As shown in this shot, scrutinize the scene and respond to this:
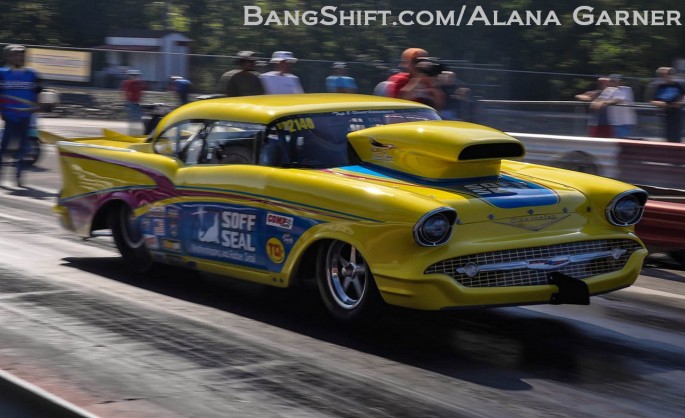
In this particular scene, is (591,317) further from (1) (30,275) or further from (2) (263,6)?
(2) (263,6)

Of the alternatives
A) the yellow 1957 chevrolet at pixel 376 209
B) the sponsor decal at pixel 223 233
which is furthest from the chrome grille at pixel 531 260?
the sponsor decal at pixel 223 233

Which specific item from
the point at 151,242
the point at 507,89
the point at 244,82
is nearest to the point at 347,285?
the point at 151,242

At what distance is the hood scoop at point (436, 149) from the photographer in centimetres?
648

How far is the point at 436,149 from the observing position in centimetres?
648

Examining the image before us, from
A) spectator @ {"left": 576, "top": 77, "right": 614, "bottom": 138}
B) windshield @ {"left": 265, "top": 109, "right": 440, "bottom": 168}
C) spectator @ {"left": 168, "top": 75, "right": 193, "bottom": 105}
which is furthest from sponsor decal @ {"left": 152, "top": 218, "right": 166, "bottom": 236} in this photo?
spectator @ {"left": 168, "top": 75, "right": 193, "bottom": 105}

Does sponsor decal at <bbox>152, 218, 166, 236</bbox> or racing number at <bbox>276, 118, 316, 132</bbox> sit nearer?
racing number at <bbox>276, 118, 316, 132</bbox>

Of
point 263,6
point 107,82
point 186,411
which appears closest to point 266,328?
point 186,411

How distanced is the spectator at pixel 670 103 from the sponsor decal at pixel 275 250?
383 inches

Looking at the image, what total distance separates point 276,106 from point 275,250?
1.10m

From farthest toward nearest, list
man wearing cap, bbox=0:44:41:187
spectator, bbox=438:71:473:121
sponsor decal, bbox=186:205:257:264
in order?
man wearing cap, bbox=0:44:41:187
spectator, bbox=438:71:473:121
sponsor decal, bbox=186:205:257:264

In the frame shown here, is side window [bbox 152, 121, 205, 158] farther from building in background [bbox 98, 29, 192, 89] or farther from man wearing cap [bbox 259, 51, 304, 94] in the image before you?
building in background [bbox 98, 29, 192, 89]

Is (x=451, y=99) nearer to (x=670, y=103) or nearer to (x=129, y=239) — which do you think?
(x=670, y=103)

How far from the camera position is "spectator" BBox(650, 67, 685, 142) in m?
15.1

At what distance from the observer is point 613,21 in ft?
144
